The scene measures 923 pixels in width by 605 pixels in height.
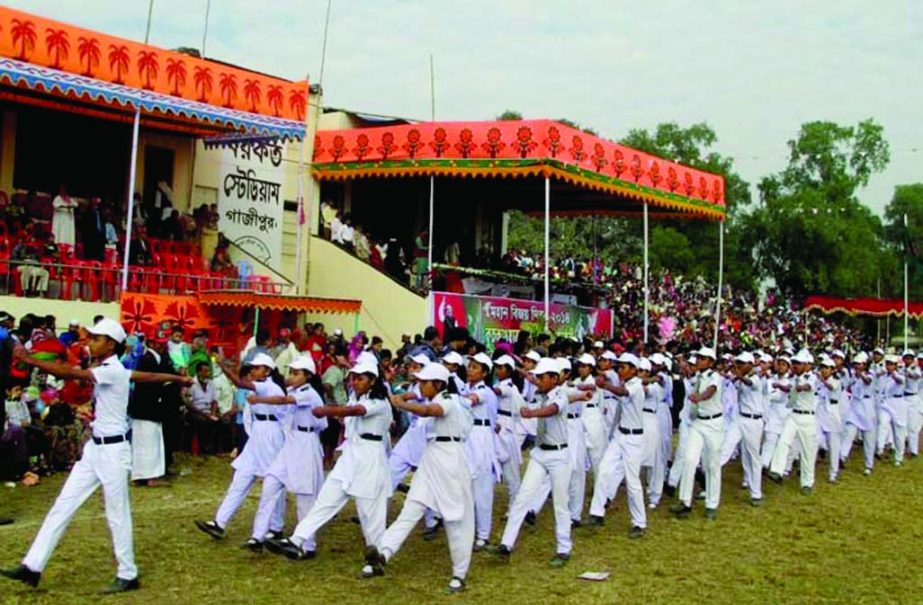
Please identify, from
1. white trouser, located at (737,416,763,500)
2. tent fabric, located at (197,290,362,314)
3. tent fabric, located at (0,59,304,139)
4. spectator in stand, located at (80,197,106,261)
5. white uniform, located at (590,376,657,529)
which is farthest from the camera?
spectator in stand, located at (80,197,106,261)

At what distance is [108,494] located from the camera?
24.5 feet

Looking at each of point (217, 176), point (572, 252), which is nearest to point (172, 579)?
point (217, 176)

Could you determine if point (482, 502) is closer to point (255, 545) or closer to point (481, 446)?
point (481, 446)

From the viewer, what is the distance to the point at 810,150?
48.0 meters

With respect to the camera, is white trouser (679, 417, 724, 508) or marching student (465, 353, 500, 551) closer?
marching student (465, 353, 500, 551)

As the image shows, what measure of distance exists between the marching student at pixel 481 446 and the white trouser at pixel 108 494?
298cm

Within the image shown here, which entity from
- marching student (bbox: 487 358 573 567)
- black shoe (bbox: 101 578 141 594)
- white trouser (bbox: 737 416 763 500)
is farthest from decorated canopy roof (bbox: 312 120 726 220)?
black shoe (bbox: 101 578 141 594)

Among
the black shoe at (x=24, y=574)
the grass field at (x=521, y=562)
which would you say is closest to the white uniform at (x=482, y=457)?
the grass field at (x=521, y=562)

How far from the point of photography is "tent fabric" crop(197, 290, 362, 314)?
16.6m

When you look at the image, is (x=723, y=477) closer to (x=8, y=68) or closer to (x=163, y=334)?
(x=163, y=334)

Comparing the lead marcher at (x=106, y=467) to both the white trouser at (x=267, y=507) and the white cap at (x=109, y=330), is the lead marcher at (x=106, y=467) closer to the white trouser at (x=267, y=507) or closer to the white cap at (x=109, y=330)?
the white cap at (x=109, y=330)

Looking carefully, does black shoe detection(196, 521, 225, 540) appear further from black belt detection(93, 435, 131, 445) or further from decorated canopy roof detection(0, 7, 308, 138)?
decorated canopy roof detection(0, 7, 308, 138)

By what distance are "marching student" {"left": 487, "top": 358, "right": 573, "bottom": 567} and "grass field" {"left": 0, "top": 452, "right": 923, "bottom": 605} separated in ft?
0.71

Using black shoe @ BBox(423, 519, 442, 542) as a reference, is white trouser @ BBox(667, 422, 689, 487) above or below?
above
